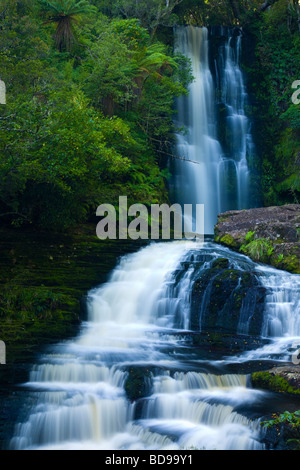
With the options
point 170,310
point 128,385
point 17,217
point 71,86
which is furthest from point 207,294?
point 71,86

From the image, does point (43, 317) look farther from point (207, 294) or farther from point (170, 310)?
point (207, 294)

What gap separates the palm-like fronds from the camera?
19891mm

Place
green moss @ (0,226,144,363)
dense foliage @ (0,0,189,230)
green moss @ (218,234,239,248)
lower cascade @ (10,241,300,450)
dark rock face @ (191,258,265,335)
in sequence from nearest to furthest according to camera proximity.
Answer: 1. lower cascade @ (10,241,300,450)
2. green moss @ (0,226,144,363)
3. dark rock face @ (191,258,265,335)
4. dense foliage @ (0,0,189,230)
5. green moss @ (218,234,239,248)

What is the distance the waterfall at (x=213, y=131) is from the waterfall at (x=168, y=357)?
22.3ft

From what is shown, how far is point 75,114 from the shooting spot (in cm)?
1324

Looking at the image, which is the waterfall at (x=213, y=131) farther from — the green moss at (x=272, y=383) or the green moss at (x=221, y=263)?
the green moss at (x=272, y=383)

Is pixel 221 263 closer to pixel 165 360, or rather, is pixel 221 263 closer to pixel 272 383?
pixel 165 360

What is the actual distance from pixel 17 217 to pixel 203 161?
10171mm

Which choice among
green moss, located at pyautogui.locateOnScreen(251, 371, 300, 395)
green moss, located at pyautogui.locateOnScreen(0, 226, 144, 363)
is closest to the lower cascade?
green moss, located at pyautogui.locateOnScreen(251, 371, 300, 395)

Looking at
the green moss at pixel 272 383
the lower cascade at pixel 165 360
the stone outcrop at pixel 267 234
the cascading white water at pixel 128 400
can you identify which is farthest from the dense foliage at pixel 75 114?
the green moss at pixel 272 383

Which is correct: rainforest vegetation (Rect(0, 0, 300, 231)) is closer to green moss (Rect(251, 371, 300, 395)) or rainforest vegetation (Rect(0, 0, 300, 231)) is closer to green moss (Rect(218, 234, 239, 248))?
green moss (Rect(218, 234, 239, 248))

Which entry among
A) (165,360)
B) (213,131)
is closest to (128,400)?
(165,360)

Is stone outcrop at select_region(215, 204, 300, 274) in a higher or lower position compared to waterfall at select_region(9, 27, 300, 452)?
higher

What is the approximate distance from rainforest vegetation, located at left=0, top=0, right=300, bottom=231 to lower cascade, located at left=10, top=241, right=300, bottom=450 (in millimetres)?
3356
